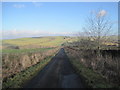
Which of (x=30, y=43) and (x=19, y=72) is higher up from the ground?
(x=19, y=72)

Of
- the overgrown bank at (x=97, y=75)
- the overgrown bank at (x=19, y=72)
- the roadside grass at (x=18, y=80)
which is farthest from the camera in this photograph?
the overgrown bank at (x=19, y=72)

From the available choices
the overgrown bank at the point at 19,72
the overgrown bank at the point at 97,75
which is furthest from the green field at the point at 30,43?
the overgrown bank at the point at 97,75

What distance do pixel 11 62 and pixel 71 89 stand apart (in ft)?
41.1

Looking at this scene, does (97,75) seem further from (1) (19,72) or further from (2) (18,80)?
(1) (19,72)

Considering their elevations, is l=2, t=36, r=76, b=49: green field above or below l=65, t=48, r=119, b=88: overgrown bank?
below

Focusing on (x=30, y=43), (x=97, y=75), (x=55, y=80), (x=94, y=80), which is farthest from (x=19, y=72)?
(x=30, y=43)

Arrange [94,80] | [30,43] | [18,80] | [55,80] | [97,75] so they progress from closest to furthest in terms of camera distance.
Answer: [94,80], [55,80], [18,80], [97,75], [30,43]

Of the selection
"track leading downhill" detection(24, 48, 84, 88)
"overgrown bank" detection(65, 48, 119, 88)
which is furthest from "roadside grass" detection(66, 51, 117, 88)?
"track leading downhill" detection(24, 48, 84, 88)

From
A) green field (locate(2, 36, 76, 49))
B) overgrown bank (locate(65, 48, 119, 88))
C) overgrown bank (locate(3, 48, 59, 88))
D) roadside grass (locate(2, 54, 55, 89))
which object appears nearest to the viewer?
overgrown bank (locate(65, 48, 119, 88))

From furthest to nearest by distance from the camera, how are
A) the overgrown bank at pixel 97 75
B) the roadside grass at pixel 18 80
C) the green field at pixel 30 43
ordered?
the green field at pixel 30 43, the roadside grass at pixel 18 80, the overgrown bank at pixel 97 75

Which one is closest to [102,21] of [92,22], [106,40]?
[92,22]

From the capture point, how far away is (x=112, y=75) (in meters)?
12.1

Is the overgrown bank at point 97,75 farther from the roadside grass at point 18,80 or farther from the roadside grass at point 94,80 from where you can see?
the roadside grass at point 18,80

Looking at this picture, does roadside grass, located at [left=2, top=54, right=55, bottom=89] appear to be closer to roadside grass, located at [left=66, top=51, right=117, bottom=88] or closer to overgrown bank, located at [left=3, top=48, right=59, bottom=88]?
overgrown bank, located at [left=3, top=48, right=59, bottom=88]
